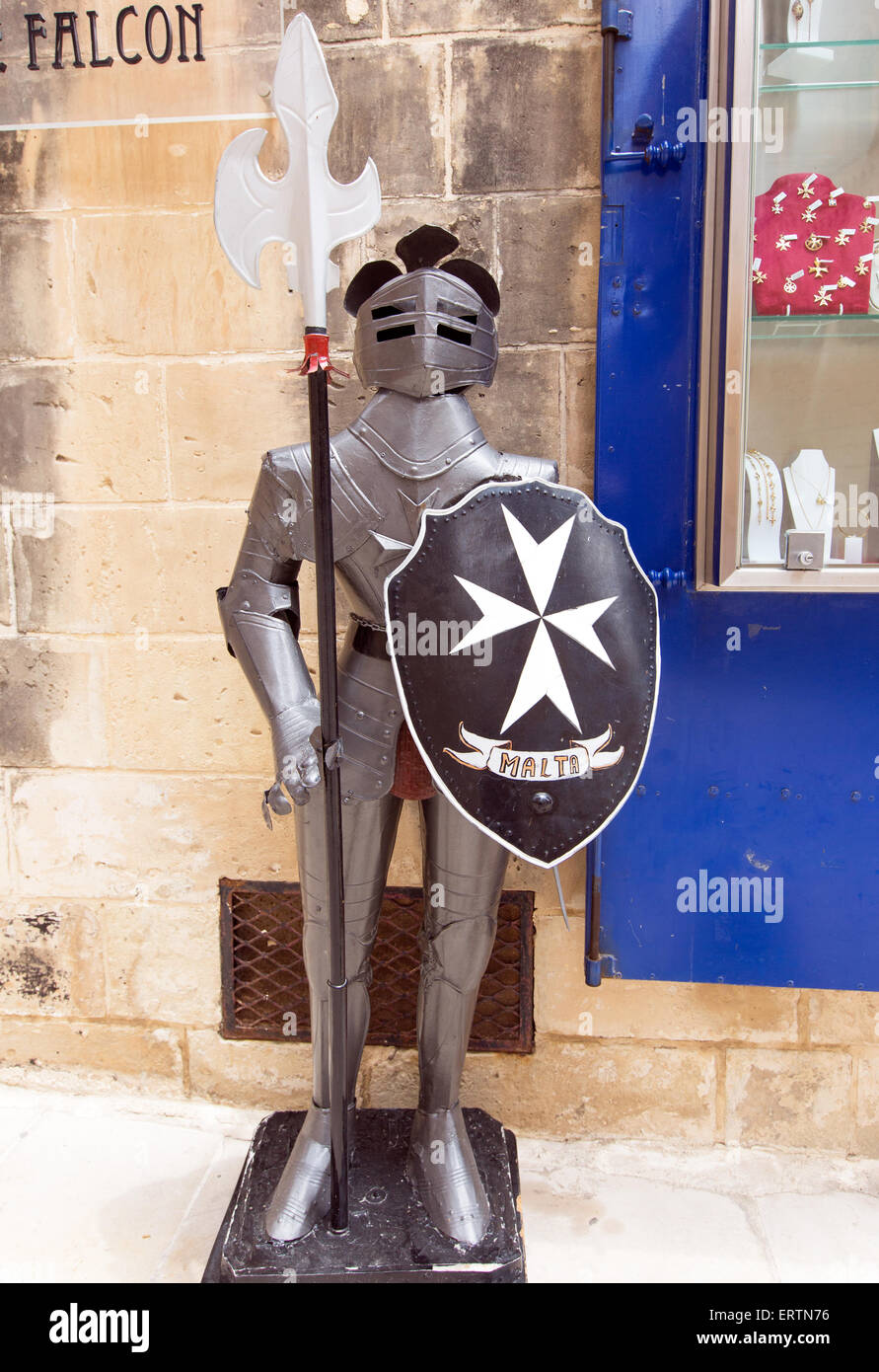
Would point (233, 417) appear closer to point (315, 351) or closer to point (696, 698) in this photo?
point (315, 351)

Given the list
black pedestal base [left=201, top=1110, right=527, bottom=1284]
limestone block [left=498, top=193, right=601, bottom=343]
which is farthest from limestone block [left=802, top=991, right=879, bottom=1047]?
limestone block [left=498, top=193, right=601, bottom=343]

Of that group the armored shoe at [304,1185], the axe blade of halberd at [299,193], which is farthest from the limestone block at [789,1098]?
the axe blade of halberd at [299,193]

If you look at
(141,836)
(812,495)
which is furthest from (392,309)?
(141,836)

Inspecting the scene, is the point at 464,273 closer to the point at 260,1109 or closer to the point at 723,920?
the point at 723,920

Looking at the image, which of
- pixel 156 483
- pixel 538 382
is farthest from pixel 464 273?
pixel 156 483

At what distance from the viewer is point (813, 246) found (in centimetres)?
182

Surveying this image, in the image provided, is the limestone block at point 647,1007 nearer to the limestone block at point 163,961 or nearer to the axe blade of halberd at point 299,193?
the limestone block at point 163,961

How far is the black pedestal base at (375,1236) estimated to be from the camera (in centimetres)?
168

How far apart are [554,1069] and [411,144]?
2.23m

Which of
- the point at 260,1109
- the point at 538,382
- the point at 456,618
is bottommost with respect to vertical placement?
the point at 260,1109

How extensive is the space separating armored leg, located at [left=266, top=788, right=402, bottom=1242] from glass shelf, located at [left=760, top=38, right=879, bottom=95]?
1.64 m

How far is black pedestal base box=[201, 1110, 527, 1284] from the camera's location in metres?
1.68

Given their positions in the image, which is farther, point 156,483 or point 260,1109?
point 260,1109

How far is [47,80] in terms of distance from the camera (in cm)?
209
